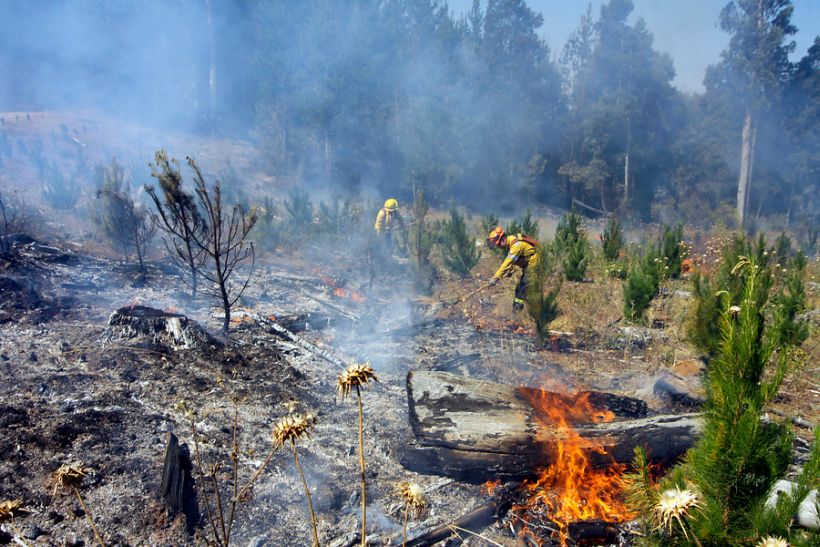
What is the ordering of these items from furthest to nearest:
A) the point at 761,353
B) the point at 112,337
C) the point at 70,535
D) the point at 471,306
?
the point at 471,306 < the point at 112,337 < the point at 70,535 < the point at 761,353

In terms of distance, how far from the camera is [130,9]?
85.0ft

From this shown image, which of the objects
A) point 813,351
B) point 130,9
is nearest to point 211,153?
point 130,9

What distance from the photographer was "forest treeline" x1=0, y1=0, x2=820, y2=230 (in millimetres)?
24469

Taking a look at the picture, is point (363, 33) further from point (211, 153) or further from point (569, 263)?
point (569, 263)

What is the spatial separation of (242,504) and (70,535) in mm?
1042

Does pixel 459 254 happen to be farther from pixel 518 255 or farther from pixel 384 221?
pixel 518 255

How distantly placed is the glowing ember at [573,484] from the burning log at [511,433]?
0.03 metres

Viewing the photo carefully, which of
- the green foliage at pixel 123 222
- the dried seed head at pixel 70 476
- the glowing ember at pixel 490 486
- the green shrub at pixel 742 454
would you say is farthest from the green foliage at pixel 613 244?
the dried seed head at pixel 70 476

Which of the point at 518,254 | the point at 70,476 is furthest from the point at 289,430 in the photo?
the point at 518,254

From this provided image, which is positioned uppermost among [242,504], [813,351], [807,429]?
[813,351]

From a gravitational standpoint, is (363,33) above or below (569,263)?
above

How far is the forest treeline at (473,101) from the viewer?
2447cm

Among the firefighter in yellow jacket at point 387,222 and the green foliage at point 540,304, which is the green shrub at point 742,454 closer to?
the green foliage at point 540,304

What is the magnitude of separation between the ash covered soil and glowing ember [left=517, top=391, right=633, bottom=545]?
43 cm
